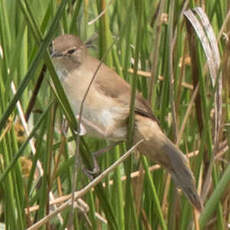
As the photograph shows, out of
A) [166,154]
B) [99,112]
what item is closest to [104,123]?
[99,112]

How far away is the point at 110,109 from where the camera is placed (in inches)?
61.8

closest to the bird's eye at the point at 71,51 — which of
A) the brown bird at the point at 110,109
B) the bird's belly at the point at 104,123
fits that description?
the brown bird at the point at 110,109

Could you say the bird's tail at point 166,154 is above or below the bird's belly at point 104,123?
below

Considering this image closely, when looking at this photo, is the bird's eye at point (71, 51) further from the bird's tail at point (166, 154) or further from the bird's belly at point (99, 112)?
the bird's tail at point (166, 154)

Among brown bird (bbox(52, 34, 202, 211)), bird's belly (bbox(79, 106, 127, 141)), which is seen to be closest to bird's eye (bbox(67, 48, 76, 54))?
brown bird (bbox(52, 34, 202, 211))

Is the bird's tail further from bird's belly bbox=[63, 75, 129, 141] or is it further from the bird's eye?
the bird's eye

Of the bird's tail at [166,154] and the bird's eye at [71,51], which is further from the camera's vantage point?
the bird's eye at [71,51]

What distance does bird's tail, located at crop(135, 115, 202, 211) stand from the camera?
1.47m

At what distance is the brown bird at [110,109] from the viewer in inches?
60.1

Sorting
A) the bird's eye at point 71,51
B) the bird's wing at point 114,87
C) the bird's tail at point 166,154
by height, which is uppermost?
the bird's eye at point 71,51

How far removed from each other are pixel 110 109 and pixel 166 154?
184 millimetres

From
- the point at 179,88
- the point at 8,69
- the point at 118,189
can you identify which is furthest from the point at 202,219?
the point at 8,69

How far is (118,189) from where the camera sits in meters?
1.60

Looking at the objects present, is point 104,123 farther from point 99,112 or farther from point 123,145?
point 123,145
